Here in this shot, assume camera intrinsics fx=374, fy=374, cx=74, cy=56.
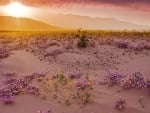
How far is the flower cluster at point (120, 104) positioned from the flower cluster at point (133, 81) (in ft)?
3.97

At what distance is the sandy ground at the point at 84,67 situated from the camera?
15.6 m

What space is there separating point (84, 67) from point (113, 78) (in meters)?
2.11

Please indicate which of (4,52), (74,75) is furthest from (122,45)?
(4,52)

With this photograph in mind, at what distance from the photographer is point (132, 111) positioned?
50.4ft

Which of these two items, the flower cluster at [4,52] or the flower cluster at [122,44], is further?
the flower cluster at [122,44]

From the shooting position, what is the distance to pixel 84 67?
19.3 meters

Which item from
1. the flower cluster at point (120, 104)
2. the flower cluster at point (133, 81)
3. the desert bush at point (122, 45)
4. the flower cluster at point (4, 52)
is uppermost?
the desert bush at point (122, 45)

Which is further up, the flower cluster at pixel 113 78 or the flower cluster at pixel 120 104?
the flower cluster at pixel 113 78

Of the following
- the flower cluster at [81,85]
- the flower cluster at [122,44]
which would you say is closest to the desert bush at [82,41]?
the flower cluster at [122,44]

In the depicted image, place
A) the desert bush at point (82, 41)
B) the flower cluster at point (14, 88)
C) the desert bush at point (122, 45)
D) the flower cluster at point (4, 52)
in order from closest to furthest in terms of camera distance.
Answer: the flower cluster at point (14, 88), the flower cluster at point (4, 52), the desert bush at point (82, 41), the desert bush at point (122, 45)

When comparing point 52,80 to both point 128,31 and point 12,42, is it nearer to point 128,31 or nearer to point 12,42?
point 12,42

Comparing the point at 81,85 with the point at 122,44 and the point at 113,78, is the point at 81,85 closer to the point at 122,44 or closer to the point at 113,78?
the point at 113,78

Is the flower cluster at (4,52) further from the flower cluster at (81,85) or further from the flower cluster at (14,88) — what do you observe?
the flower cluster at (81,85)

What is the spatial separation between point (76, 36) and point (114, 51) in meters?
3.29
